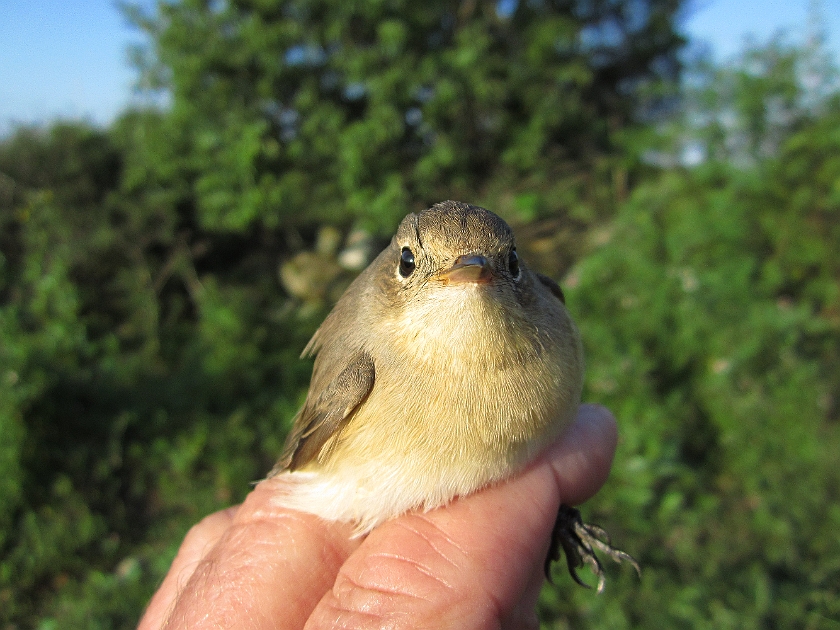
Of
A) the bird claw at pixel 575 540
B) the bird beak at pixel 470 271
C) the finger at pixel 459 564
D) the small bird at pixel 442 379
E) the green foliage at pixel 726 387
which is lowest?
the green foliage at pixel 726 387

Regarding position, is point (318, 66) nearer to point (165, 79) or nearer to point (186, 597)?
point (165, 79)

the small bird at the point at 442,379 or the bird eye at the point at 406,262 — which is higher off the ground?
the bird eye at the point at 406,262

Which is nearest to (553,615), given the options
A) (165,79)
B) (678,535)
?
(678,535)

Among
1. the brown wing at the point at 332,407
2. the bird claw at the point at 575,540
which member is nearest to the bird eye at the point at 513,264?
the brown wing at the point at 332,407

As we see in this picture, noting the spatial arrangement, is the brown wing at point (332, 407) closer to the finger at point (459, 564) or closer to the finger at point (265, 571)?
the finger at point (265, 571)

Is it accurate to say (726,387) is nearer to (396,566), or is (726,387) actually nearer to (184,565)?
(396,566)

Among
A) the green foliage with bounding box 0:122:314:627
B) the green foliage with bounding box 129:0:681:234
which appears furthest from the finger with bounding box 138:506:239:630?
the green foliage with bounding box 129:0:681:234
